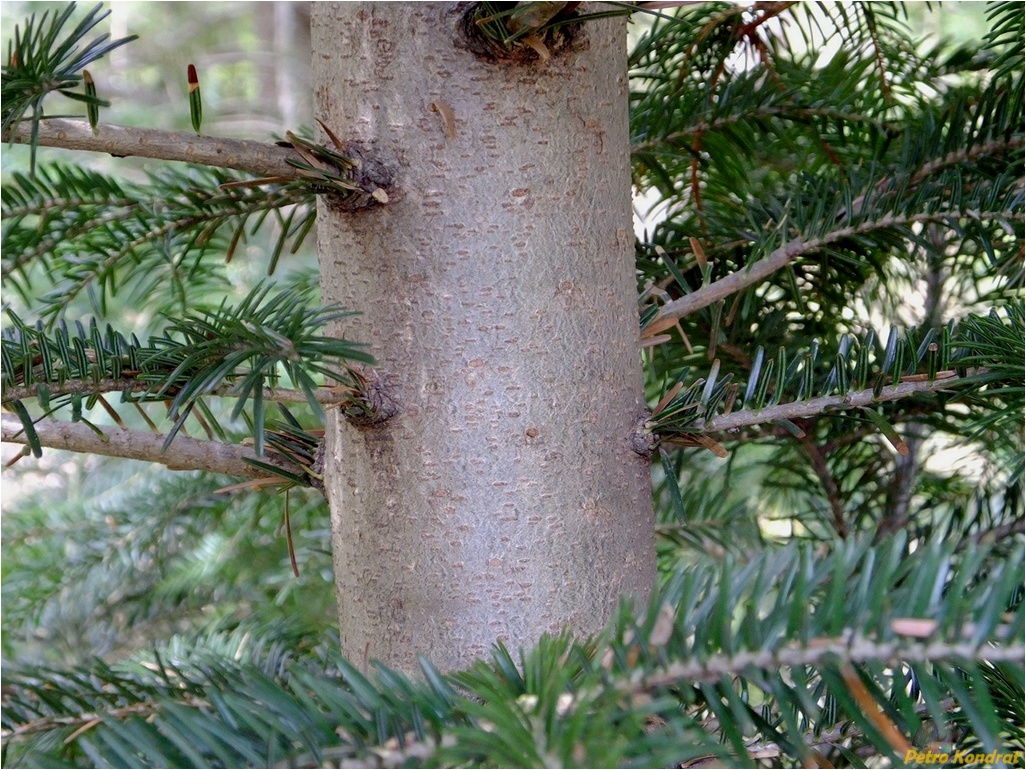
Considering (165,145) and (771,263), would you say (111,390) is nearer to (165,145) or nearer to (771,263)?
(165,145)

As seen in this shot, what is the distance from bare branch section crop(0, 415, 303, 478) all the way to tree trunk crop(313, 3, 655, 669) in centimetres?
8

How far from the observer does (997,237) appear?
22.9 inches

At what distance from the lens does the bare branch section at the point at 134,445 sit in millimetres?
401

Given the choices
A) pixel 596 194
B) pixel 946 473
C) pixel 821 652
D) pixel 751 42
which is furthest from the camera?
pixel 946 473

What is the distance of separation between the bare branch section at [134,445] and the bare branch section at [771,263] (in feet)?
0.72

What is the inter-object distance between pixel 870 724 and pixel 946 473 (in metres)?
0.61

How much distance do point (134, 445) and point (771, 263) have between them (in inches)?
13.1

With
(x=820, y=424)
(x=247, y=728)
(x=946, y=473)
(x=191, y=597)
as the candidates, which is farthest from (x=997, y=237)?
(x=191, y=597)

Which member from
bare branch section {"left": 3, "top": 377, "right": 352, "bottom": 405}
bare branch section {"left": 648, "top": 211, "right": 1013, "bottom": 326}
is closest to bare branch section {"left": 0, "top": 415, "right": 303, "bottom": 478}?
bare branch section {"left": 3, "top": 377, "right": 352, "bottom": 405}

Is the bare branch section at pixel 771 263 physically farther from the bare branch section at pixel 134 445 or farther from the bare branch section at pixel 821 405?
the bare branch section at pixel 134 445

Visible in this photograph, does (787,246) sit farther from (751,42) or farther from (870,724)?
(870,724)

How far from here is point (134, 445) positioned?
1.35ft

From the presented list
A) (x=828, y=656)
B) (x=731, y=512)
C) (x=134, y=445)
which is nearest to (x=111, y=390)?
(x=134, y=445)

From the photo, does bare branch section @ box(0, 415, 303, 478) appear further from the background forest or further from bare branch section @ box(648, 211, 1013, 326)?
bare branch section @ box(648, 211, 1013, 326)
